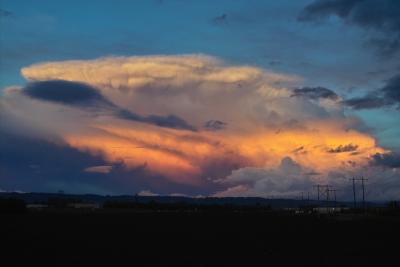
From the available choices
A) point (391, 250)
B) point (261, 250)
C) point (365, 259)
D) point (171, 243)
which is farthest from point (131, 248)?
point (391, 250)

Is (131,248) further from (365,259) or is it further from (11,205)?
(11,205)

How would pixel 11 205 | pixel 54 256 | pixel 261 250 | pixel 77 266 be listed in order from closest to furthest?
pixel 77 266 < pixel 54 256 < pixel 261 250 < pixel 11 205

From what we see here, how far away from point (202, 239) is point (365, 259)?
65.6ft

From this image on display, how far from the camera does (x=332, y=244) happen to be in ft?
170

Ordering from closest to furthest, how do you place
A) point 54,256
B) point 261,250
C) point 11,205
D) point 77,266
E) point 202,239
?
point 77,266
point 54,256
point 261,250
point 202,239
point 11,205

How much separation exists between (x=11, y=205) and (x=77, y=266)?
120 metres

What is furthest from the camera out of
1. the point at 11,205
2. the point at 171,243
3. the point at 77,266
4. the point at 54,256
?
the point at 11,205

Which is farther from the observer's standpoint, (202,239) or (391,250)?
(202,239)

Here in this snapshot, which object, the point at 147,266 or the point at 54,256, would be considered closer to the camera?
the point at 147,266

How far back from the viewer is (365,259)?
39125 mm

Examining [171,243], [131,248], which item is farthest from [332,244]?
[131,248]

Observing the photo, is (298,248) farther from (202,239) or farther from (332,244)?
(202,239)

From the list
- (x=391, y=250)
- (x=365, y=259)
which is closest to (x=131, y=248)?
(x=365, y=259)

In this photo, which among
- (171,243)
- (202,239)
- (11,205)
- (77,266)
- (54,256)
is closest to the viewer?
(77,266)
